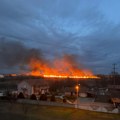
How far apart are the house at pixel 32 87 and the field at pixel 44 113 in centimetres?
1885

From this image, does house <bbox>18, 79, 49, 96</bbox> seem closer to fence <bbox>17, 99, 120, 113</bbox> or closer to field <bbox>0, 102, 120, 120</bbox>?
fence <bbox>17, 99, 120, 113</bbox>

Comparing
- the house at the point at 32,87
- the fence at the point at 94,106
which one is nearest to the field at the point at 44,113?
the fence at the point at 94,106

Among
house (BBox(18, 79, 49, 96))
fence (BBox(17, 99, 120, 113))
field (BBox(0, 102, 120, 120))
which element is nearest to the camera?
field (BBox(0, 102, 120, 120))

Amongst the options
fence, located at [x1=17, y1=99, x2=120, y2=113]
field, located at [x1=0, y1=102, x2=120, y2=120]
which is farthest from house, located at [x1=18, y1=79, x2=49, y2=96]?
field, located at [x1=0, y1=102, x2=120, y2=120]

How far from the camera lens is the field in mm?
38594

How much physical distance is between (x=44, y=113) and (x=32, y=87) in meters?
26.0

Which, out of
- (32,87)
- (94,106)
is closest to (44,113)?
(94,106)

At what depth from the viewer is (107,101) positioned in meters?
49.2

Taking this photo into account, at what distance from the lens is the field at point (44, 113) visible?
127 feet

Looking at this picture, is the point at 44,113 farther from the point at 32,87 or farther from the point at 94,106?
the point at 32,87

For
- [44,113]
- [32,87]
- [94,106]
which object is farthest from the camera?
[32,87]

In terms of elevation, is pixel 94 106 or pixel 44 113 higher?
pixel 94 106

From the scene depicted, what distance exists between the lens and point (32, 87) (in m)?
67.4

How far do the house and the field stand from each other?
18848mm
